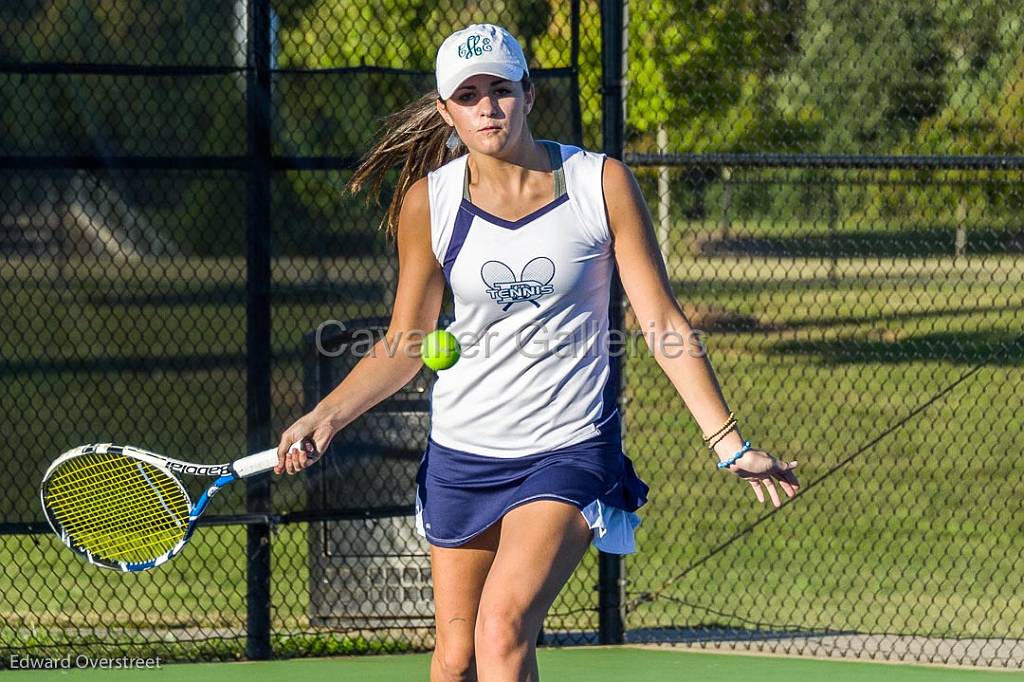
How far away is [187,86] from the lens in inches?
208

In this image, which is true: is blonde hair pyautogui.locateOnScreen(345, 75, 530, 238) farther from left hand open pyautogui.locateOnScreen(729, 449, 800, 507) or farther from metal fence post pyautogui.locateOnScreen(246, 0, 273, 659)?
metal fence post pyautogui.locateOnScreen(246, 0, 273, 659)

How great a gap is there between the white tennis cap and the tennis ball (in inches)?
22.1

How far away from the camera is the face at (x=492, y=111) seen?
335 cm

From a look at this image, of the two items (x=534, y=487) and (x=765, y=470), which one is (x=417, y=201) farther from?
(x=765, y=470)

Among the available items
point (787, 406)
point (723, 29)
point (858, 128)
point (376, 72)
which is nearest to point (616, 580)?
point (376, 72)

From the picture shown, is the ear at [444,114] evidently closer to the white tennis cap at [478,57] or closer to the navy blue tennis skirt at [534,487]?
the white tennis cap at [478,57]

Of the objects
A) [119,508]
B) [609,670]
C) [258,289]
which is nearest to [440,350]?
[119,508]

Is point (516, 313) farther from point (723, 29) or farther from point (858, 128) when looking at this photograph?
point (858, 128)

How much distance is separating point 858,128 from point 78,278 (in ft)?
44.2

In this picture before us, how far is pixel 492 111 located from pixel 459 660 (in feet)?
4.23

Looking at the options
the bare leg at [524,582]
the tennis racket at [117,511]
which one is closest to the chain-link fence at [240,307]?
the tennis racket at [117,511]

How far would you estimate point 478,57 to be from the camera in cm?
331

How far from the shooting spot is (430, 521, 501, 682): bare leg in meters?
3.50

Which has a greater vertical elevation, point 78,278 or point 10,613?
point 78,278
